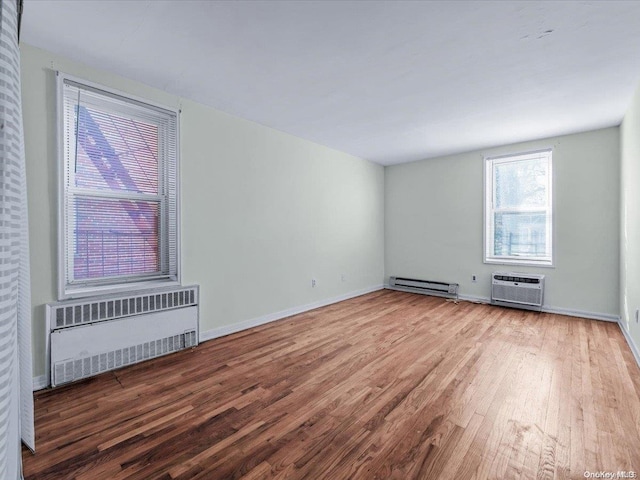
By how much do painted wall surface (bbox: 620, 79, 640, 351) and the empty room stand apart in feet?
0.24

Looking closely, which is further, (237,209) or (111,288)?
(237,209)

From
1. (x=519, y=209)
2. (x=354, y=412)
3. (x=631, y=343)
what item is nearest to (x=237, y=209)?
(x=354, y=412)

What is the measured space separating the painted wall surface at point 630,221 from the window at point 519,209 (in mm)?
862

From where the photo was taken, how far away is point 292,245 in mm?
4316

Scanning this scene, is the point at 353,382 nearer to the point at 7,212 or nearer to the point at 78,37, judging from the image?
the point at 7,212

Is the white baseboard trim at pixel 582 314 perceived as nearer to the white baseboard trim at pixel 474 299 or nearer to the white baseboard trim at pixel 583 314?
the white baseboard trim at pixel 583 314

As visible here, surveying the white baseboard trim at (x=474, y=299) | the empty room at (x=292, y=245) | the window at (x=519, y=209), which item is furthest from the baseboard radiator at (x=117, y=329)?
the window at (x=519, y=209)

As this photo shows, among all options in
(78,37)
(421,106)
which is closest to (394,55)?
(421,106)

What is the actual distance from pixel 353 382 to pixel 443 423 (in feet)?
2.37

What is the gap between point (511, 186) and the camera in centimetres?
482

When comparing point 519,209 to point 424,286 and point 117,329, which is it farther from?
point 117,329

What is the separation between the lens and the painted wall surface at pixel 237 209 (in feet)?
7.65

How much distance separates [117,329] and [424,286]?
4.72m

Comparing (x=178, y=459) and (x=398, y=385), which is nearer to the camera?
(x=178, y=459)
